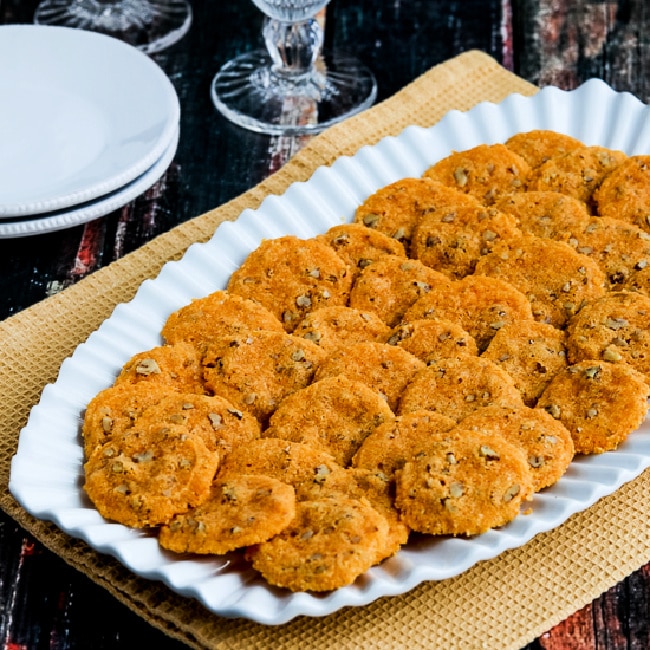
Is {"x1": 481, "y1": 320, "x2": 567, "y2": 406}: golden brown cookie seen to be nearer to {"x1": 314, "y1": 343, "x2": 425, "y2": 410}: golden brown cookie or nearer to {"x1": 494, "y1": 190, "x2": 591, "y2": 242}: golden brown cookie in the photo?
{"x1": 314, "y1": 343, "x2": 425, "y2": 410}: golden brown cookie

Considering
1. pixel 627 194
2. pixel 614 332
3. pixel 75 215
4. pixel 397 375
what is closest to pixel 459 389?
pixel 397 375

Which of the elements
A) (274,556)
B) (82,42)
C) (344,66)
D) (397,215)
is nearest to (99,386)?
(274,556)

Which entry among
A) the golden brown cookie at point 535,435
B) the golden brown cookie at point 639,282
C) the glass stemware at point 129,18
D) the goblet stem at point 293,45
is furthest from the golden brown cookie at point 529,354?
the glass stemware at point 129,18

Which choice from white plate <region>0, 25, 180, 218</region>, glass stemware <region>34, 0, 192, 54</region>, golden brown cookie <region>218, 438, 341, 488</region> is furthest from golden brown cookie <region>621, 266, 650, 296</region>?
glass stemware <region>34, 0, 192, 54</region>

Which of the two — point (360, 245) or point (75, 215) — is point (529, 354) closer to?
point (360, 245)

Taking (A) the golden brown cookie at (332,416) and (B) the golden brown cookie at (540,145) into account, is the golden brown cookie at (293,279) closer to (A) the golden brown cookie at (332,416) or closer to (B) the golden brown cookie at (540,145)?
(A) the golden brown cookie at (332,416)
